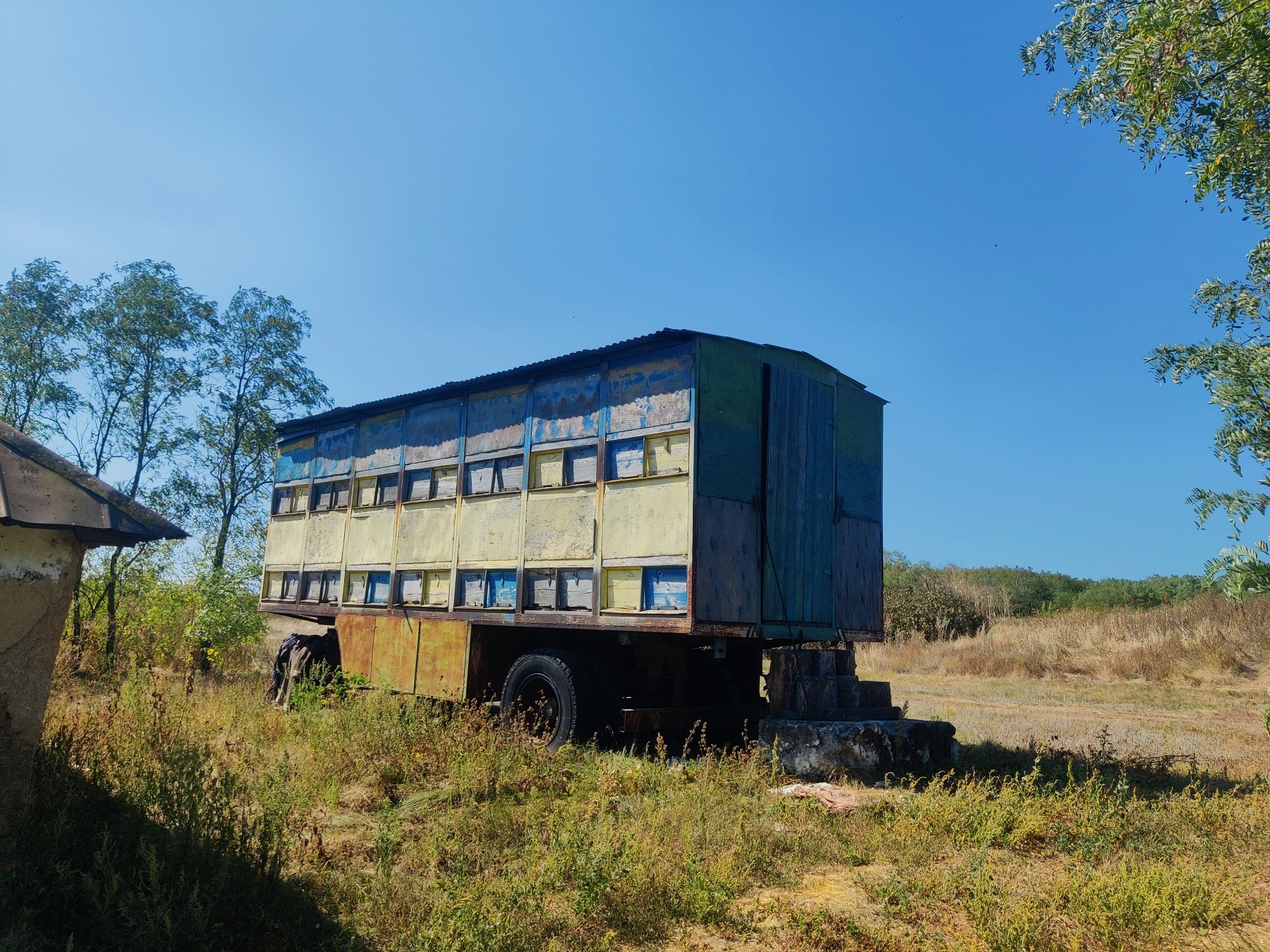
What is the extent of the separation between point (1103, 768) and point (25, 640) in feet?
27.4

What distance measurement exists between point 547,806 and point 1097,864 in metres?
3.63

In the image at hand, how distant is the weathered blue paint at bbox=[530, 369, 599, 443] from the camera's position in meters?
8.80

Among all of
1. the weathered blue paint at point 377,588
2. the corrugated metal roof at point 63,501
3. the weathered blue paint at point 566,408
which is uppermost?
the weathered blue paint at point 566,408

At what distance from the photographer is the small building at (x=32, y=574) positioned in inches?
179

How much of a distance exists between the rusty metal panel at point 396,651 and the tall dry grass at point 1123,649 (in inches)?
585

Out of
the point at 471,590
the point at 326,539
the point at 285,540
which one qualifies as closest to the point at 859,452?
the point at 471,590

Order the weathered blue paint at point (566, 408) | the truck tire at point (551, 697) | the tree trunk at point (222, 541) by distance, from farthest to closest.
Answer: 1. the tree trunk at point (222, 541)
2. the weathered blue paint at point (566, 408)
3. the truck tire at point (551, 697)

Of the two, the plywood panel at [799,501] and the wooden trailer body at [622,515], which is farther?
the plywood panel at [799,501]

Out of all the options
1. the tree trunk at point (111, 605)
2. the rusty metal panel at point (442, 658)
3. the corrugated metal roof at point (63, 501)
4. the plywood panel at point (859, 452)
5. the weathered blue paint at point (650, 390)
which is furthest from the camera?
the tree trunk at point (111, 605)

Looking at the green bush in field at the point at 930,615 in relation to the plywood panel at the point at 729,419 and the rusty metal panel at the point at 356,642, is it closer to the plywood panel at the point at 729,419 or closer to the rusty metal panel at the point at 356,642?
the rusty metal panel at the point at 356,642

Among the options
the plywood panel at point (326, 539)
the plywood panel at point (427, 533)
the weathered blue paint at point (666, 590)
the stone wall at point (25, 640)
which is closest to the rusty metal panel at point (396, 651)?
the plywood panel at point (427, 533)

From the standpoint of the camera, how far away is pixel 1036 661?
19.7m

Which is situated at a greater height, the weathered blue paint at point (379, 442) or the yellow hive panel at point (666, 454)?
the weathered blue paint at point (379, 442)

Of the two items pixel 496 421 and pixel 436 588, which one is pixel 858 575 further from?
pixel 436 588
